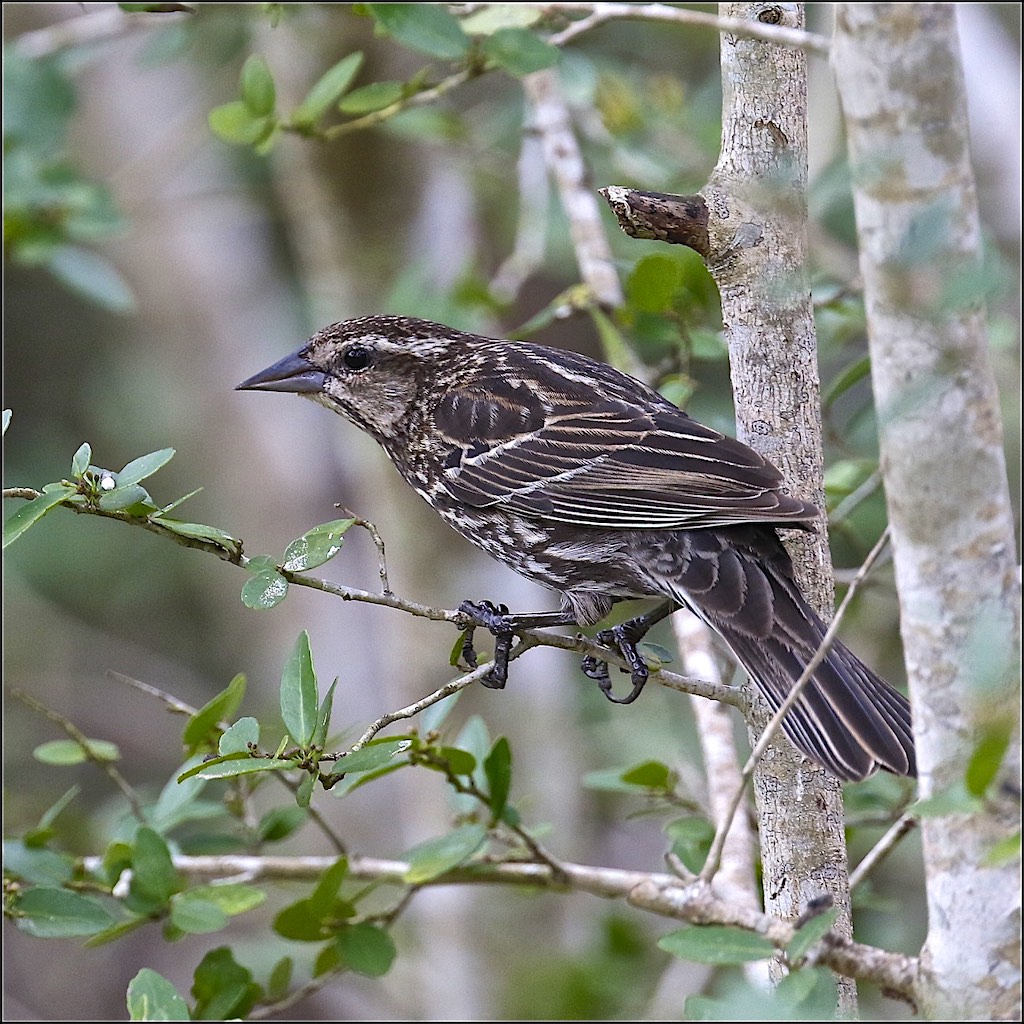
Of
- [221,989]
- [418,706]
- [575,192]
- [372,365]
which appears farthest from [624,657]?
[575,192]

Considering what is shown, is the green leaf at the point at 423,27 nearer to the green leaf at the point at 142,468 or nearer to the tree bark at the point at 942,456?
the green leaf at the point at 142,468

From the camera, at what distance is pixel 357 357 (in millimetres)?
4141

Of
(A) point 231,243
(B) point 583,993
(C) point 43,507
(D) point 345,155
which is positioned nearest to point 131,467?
(C) point 43,507

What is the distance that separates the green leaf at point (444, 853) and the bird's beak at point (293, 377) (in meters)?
1.63

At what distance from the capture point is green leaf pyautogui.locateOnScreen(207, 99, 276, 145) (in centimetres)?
399

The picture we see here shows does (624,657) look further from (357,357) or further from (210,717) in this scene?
(357,357)

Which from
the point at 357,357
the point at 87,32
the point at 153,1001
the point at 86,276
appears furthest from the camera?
the point at 87,32

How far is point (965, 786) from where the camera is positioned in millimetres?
1630

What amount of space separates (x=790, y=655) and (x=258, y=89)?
2.33 metres

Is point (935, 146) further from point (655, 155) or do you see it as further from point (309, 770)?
point (655, 155)

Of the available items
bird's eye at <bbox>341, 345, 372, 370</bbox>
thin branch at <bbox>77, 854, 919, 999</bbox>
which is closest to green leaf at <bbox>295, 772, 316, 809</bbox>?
thin branch at <bbox>77, 854, 919, 999</bbox>

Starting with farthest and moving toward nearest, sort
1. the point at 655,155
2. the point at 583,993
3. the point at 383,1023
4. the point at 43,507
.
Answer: the point at 383,1023 → the point at 655,155 → the point at 583,993 → the point at 43,507

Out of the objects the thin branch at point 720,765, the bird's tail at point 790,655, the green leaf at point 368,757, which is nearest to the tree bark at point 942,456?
the bird's tail at point 790,655

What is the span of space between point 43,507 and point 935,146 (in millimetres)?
1518
